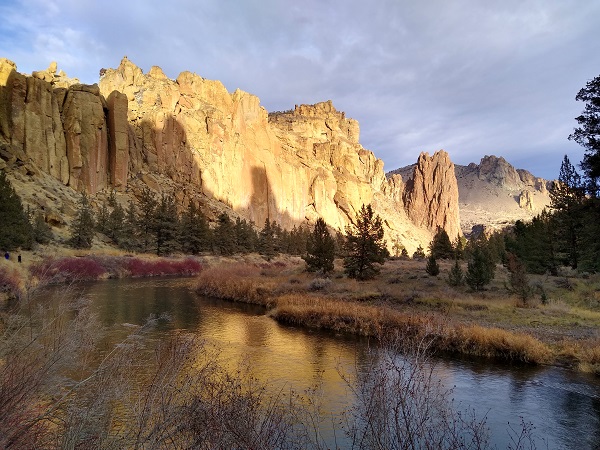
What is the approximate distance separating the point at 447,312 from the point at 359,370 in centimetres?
654

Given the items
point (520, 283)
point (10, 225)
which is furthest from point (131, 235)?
point (520, 283)

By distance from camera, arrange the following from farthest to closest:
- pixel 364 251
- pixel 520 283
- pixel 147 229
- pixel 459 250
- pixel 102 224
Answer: pixel 459 250 → pixel 147 229 → pixel 102 224 → pixel 364 251 → pixel 520 283

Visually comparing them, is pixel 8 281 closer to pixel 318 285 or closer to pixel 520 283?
pixel 318 285

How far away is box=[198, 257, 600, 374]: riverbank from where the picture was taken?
14914mm

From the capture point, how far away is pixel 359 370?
1217cm

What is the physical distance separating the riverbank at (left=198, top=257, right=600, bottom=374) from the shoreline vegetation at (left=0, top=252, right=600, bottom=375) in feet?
0.12

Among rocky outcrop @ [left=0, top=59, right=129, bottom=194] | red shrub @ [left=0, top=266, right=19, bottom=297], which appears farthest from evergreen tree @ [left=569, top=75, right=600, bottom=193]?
rocky outcrop @ [left=0, top=59, right=129, bottom=194]

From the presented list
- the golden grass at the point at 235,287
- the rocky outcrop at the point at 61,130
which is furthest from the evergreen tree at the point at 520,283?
the rocky outcrop at the point at 61,130

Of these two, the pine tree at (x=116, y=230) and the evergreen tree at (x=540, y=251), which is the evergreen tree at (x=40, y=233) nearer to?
the pine tree at (x=116, y=230)

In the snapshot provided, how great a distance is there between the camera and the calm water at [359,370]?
9648 mm

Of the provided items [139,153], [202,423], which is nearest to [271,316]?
[202,423]

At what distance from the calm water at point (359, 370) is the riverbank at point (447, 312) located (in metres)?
1.10

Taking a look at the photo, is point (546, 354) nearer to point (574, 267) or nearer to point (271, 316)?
point (271, 316)

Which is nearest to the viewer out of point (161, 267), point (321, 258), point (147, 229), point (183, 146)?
point (321, 258)
